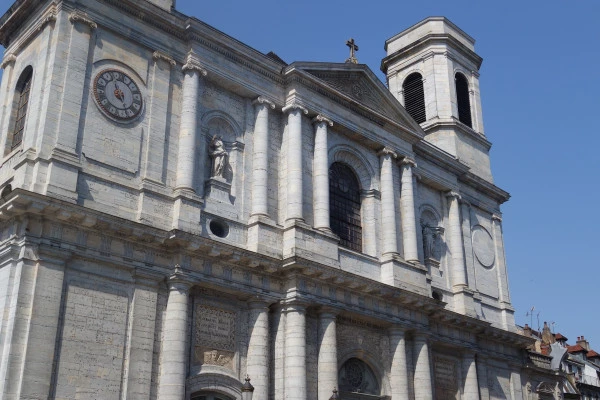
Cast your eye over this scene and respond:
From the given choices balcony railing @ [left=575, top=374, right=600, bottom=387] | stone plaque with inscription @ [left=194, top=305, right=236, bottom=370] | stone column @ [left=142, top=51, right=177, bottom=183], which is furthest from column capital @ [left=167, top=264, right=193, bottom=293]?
balcony railing @ [left=575, top=374, right=600, bottom=387]

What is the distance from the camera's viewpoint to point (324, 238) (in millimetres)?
23281

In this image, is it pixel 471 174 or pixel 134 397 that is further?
pixel 471 174

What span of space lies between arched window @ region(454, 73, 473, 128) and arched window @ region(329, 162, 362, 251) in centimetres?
1072

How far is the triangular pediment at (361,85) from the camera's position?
25.7 m

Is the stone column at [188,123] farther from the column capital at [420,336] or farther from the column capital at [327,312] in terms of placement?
the column capital at [420,336]

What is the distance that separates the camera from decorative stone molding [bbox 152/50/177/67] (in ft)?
70.8

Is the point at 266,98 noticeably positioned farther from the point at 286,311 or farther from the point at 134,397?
the point at 134,397

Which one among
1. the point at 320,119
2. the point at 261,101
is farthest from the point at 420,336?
the point at 261,101

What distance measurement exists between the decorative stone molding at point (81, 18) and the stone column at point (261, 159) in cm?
578

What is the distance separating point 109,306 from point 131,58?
289 inches

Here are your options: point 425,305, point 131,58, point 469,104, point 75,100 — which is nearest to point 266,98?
point 131,58

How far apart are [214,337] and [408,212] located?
9.90 meters

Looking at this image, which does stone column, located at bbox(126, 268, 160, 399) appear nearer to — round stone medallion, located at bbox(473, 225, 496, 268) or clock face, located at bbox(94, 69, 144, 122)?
clock face, located at bbox(94, 69, 144, 122)

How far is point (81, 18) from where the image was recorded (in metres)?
20.0
